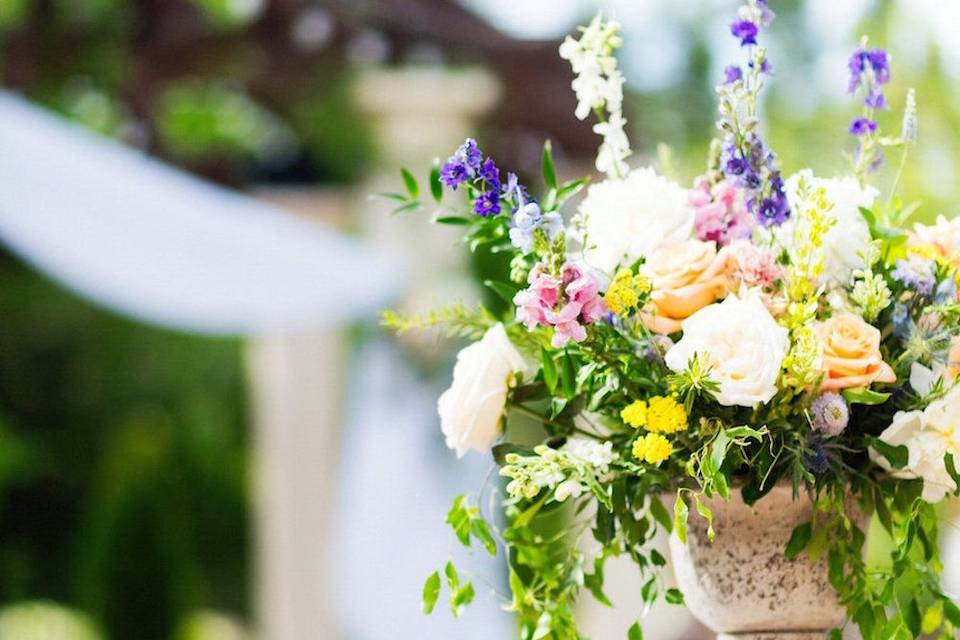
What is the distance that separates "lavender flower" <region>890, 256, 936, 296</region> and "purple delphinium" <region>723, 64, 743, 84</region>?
0.20 meters

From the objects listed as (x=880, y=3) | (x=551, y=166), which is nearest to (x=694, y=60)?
(x=880, y=3)

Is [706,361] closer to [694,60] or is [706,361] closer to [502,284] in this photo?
[502,284]

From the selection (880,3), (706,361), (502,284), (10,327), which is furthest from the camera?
(880,3)

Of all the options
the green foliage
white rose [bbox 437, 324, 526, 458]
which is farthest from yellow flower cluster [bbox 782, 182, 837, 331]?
the green foliage

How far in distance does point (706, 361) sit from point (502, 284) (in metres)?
0.19

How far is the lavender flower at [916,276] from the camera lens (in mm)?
1080

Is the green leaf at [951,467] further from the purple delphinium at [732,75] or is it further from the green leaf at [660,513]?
the purple delphinium at [732,75]

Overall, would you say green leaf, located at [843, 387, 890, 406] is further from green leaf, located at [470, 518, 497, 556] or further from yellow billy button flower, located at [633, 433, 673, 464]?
green leaf, located at [470, 518, 497, 556]

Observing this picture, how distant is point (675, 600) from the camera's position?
1122 millimetres

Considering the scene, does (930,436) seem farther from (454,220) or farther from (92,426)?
(92,426)

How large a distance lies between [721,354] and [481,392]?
0.21m

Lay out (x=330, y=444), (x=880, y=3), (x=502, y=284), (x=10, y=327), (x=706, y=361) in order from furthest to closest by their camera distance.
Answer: (x=880, y=3), (x=10, y=327), (x=330, y=444), (x=502, y=284), (x=706, y=361)

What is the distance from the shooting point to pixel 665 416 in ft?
3.36

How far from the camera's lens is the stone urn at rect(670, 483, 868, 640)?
1.12 metres
